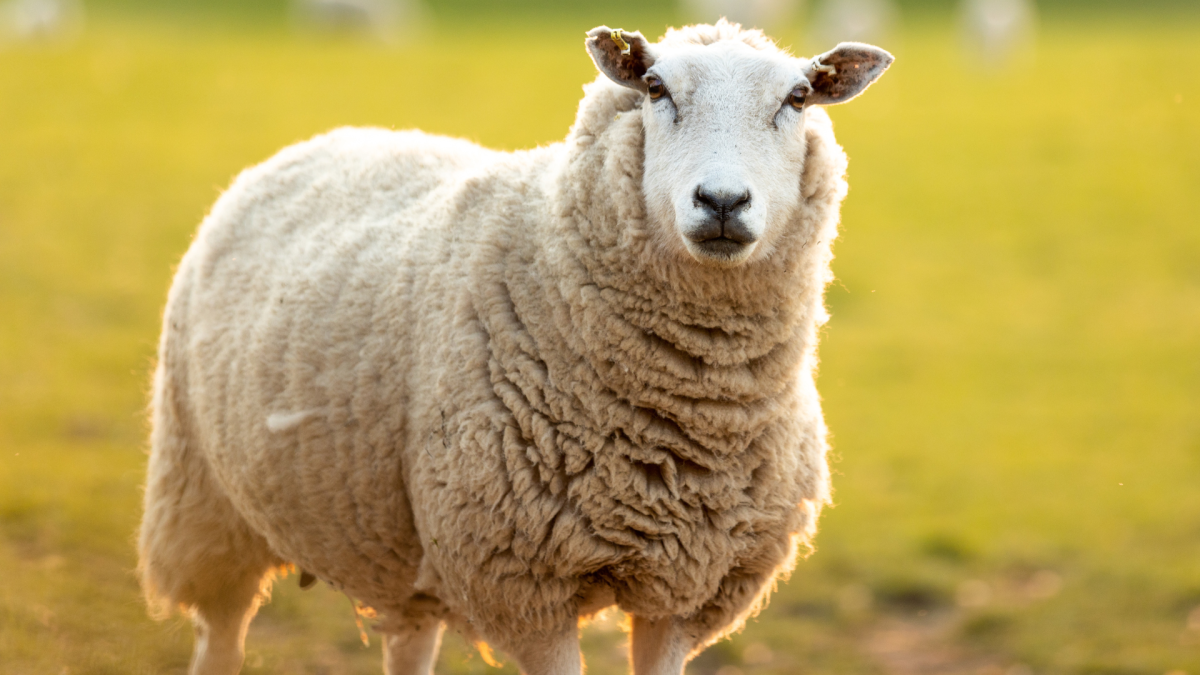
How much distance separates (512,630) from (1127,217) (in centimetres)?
1433

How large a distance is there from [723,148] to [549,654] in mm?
1429

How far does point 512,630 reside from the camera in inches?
137

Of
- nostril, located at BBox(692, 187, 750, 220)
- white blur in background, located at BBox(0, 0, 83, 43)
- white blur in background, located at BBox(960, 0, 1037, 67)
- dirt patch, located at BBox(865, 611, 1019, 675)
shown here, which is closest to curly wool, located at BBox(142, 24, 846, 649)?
nostril, located at BBox(692, 187, 750, 220)

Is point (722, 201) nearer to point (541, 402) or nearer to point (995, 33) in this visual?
point (541, 402)

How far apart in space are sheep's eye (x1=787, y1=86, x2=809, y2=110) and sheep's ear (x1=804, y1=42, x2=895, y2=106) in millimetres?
107

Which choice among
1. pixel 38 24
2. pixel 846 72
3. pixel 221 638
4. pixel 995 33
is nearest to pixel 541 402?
pixel 846 72

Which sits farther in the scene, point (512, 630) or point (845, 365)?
point (845, 365)

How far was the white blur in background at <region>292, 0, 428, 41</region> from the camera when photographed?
28.2m

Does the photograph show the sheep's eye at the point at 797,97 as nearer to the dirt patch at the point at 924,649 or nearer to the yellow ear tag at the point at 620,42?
the yellow ear tag at the point at 620,42

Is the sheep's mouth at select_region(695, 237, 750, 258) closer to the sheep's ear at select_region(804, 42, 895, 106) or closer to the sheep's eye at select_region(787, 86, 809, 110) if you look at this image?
the sheep's eye at select_region(787, 86, 809, 110)

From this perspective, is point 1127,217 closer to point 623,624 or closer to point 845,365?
point 845,365

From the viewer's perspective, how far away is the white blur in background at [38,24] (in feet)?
77.2

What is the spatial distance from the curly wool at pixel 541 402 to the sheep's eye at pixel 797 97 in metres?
0.13

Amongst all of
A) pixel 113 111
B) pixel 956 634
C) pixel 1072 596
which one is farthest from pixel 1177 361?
pixel 113 111
